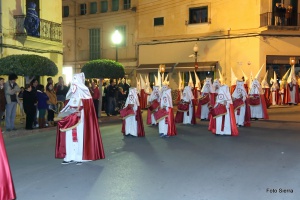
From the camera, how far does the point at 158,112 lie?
40.9ft

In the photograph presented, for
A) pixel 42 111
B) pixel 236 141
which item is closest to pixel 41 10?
pixel 42 111

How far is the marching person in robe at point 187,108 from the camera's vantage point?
15250 millimetres

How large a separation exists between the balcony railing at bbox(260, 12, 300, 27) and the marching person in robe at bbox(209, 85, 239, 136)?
1745cm

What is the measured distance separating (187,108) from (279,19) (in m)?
16.5

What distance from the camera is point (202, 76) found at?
31.4 metres

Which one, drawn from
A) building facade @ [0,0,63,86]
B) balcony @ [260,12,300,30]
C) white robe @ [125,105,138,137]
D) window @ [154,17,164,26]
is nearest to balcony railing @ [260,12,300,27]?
balcony @ [260,12,300,30]

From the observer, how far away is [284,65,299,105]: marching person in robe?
2423 cm

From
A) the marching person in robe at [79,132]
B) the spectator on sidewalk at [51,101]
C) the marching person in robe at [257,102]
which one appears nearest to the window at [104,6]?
the marching person in robe at [257,102]

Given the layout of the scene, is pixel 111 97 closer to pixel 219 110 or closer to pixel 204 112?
pixel 204 112

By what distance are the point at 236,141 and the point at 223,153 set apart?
201 centimetres

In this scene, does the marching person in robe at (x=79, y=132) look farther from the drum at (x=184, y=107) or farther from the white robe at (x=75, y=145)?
the drum at (x=184, y=107)

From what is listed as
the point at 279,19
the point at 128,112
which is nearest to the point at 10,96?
the point at 128,112

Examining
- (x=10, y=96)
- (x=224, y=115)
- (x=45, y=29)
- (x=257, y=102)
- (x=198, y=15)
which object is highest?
(x=198, y=15)

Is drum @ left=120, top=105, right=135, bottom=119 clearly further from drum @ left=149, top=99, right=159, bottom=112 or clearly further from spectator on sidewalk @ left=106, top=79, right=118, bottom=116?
spectator on sidewalk @ left=106, top=79, right=118, bottom=116
